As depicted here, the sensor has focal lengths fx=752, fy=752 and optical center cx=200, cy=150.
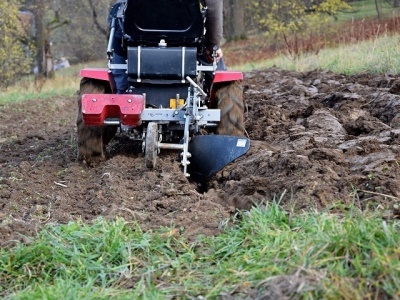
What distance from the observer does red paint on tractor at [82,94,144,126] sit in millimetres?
6324

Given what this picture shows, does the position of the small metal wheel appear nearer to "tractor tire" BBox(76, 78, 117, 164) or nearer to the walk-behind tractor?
the walk-behind tractor

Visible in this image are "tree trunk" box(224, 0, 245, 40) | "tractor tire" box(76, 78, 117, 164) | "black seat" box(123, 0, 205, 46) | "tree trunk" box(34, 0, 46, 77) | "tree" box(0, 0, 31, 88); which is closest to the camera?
"black seat" box(123, 0, 205, 46)

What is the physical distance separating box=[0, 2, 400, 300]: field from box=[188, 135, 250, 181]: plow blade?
0.12m

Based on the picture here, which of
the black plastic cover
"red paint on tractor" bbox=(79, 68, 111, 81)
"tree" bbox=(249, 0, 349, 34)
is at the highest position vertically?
the black plastic cover

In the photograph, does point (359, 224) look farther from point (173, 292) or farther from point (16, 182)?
point (16, 182)

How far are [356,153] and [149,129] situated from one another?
1702 mm

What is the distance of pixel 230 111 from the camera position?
7.21 meters

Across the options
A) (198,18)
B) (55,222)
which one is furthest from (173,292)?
(198,18)

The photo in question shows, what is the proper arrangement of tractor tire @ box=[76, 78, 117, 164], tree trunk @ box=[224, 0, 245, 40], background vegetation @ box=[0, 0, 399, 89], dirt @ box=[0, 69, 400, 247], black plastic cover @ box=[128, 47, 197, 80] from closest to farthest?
dirt @ box=[0, 69, 400, 247] → black plastic cover @ box=[128, 47, 197, 80] → tractor tire @ box=[76, 78, 117, 164] → background vegetation @ box=[0, 0, 399, 89] → tree trunk @ box=[224, 0, 245, 40]

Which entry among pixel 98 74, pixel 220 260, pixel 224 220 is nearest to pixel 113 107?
pixel 98 74

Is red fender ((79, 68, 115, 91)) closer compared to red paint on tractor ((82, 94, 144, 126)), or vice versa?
red paint on tractor ((82, 94, 144, 126))

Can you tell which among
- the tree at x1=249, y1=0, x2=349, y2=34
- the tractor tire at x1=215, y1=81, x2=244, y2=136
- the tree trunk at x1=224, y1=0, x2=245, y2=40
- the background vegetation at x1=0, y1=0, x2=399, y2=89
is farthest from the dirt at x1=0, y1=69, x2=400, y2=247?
the tree trunk at x1=224, y1=0, x2=245, y2=40

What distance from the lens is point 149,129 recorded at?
6.27m

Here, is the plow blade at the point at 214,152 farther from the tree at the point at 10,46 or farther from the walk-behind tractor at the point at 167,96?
the tree at the point at 10,46
